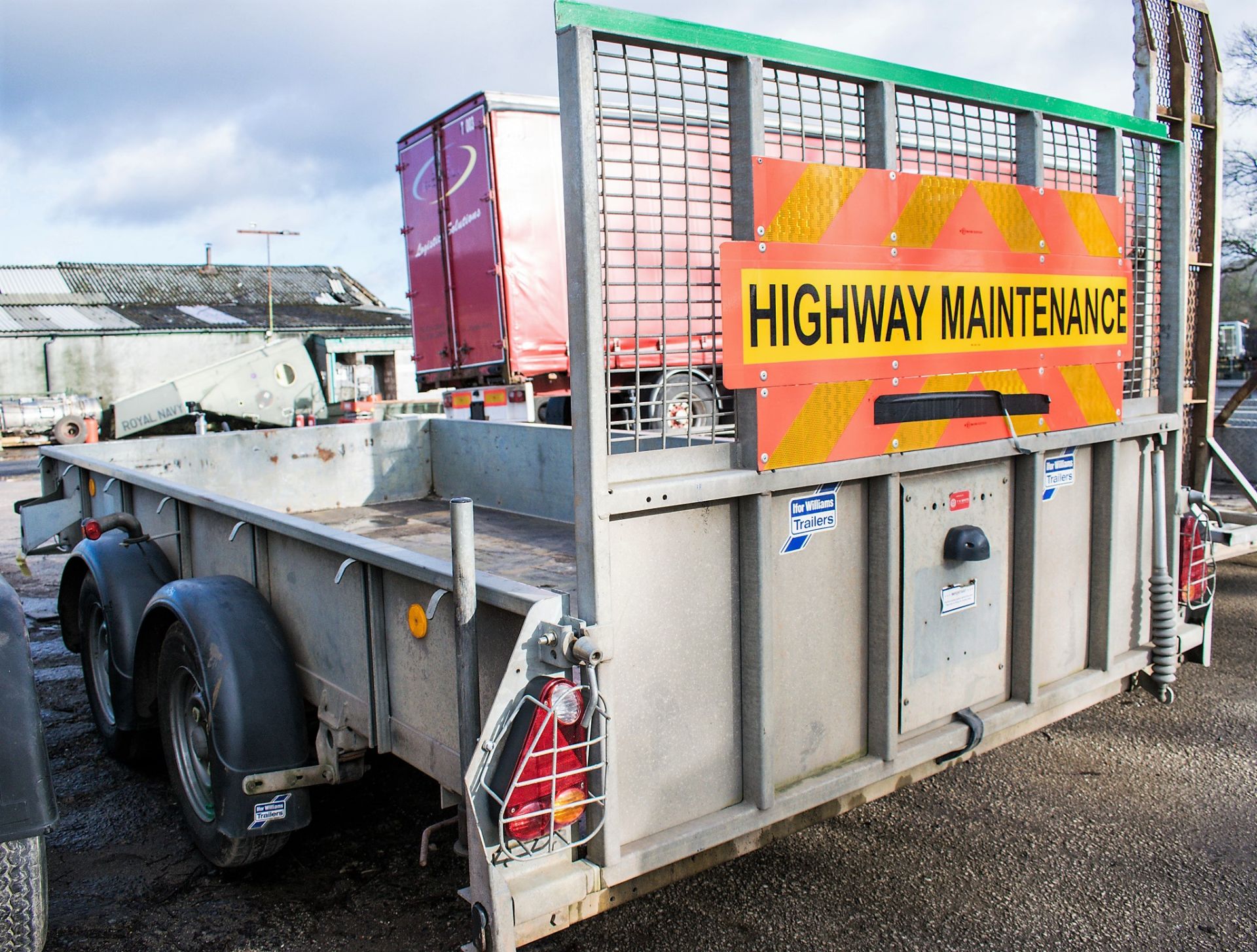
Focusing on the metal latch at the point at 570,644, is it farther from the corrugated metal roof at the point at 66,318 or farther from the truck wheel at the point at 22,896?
the corrugated metal roof at the point at 66,318

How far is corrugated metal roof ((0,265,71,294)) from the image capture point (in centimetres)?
3316

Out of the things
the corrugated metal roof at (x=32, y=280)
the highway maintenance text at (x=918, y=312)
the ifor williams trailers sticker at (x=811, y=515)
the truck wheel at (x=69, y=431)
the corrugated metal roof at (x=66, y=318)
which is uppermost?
the corrugated metal roof at (x=32, y=280)

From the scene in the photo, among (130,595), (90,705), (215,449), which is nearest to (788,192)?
(130,595)

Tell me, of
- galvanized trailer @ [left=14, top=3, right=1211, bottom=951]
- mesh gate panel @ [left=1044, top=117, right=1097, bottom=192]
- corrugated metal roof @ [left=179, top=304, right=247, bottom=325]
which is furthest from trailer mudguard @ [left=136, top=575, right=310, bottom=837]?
corrugated metal roof @ [left=179, top=304, right=247, bottom=325]

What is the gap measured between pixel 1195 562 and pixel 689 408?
276 centimetres

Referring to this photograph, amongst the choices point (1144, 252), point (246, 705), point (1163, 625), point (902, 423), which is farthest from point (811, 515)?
point (1144, 252)

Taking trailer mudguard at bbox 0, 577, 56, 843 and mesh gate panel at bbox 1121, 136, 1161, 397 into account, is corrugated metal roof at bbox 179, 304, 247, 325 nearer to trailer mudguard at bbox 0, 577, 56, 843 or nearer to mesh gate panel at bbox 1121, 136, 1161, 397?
trailer mudguard at bbox 0, 577, 56, 843

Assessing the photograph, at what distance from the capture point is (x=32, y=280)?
3425 cm

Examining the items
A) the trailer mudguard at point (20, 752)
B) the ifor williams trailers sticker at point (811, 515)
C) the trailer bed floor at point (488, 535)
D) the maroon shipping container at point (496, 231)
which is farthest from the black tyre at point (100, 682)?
the maroon shipping container at point (496, 231)

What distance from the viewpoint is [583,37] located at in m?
2.20

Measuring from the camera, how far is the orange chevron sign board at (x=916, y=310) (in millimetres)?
2539

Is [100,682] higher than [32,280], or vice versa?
[32,280]

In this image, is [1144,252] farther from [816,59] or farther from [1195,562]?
[816,59]

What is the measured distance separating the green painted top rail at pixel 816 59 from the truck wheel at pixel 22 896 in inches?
94.2
